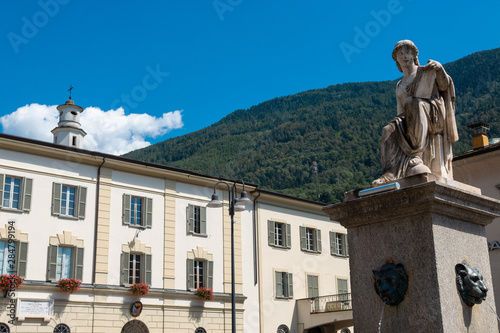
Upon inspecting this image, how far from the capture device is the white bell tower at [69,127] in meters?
40.1

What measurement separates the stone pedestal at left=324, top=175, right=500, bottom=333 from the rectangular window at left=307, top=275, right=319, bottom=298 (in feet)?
94.7

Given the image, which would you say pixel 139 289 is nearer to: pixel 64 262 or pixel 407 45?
pixel 64 262

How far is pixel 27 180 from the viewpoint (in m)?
25.4

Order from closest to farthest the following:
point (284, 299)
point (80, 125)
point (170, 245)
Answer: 1. point (170, 245)
2. point (284, 299)
3. point (80, 125)

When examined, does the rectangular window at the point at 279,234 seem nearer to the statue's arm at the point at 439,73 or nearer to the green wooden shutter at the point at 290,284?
the green wooden shutter at the point at 290,284

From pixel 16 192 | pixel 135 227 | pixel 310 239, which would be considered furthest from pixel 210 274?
pixel 16 192

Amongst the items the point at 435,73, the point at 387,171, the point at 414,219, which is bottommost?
the point at 414,219

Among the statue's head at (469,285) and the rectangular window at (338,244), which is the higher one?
the rectangular window at (338,244)

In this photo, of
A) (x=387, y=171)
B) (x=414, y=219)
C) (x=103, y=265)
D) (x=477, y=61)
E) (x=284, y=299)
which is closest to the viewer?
(x=414, y=219)

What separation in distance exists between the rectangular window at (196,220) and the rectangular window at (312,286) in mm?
7638

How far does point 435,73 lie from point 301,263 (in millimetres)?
28888

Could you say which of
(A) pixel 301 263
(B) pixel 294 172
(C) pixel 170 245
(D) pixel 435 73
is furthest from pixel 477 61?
(D) pixel 435 73

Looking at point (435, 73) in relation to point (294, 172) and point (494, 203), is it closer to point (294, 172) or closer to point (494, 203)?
point (494, 203)

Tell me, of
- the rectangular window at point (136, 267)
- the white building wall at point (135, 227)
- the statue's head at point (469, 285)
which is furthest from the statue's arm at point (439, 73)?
the rectangular window at point (136, 267)
